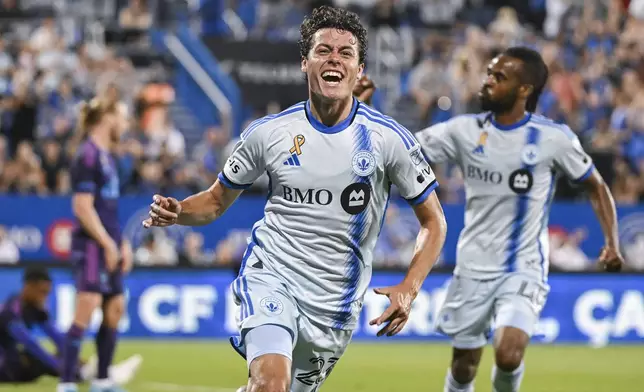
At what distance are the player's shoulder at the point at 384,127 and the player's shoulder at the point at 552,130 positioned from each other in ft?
7.89

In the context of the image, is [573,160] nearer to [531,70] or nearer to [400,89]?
[531,70]

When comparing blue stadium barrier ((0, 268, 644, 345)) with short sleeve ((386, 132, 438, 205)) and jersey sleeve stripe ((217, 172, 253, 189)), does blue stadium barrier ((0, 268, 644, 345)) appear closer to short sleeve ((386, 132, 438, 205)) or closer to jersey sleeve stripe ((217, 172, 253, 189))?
jersey sleeve stripe ((217, 172, 253, 189))

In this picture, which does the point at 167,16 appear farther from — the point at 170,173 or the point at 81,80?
the point at 170,173

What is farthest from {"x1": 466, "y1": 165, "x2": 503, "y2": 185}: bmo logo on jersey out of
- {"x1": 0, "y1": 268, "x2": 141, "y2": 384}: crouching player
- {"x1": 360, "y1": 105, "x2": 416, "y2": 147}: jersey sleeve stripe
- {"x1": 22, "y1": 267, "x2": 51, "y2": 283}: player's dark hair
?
{"x1": 22, "y1": 267, "x2": 51, "y2": 283}: player's dark hair

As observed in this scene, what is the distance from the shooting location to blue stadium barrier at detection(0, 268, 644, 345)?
1495 cm

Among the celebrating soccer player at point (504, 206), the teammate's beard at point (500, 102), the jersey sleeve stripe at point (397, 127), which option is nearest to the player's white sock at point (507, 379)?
the celebrating soccer player at point (504, 206)

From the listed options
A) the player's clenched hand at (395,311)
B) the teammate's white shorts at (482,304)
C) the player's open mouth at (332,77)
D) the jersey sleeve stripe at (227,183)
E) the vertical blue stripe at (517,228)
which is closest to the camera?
the player's clenched hand at (395,311)

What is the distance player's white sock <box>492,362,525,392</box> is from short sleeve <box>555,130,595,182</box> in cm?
134

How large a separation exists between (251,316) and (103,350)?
13.6ft

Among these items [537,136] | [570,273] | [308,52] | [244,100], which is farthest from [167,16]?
[308,52]

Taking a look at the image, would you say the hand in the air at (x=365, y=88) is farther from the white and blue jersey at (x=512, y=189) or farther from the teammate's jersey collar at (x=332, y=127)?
the teammate's jersey collar at (x=332, y=127)

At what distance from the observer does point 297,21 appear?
72.8 ft

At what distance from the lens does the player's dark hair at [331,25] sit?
6055 millimetres

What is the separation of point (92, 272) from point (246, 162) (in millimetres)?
3787
